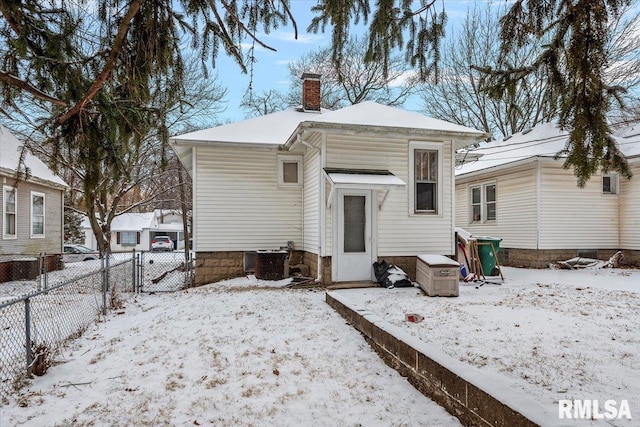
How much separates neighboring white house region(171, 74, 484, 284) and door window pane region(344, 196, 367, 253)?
→ 0.07ft

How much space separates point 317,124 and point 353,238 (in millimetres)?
2653

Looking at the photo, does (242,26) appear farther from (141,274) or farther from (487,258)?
(487,258)

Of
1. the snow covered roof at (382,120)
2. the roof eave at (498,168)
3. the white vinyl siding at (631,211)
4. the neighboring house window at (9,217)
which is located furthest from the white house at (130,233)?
the white vinyl siding at (631,211)

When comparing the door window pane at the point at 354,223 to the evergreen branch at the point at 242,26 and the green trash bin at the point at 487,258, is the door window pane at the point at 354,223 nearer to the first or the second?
the green trash bin at the point at 487,258

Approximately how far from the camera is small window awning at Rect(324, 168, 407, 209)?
8.34 m

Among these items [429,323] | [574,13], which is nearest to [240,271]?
[429,323]

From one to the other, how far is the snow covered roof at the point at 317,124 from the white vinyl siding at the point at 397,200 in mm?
384

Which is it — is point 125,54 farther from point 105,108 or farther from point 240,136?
point 240,136

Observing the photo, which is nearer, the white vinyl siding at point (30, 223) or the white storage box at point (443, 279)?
the white storage box at point (443, 279)

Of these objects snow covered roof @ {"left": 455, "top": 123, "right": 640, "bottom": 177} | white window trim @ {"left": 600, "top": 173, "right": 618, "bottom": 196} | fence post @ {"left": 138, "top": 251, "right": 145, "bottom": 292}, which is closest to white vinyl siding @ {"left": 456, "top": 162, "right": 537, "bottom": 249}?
snow covered roof @ {"left": 455, "top": 123, "right": 640, "bottom": 177}

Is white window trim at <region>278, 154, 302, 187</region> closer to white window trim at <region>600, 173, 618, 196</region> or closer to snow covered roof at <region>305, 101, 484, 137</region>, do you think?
snow covered roof at <region>305, 101, 484, 137</region>

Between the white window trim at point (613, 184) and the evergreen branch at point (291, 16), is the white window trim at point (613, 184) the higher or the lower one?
the lower one

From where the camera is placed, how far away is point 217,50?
13.0 ft

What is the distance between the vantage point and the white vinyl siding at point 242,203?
10750 millimetres
